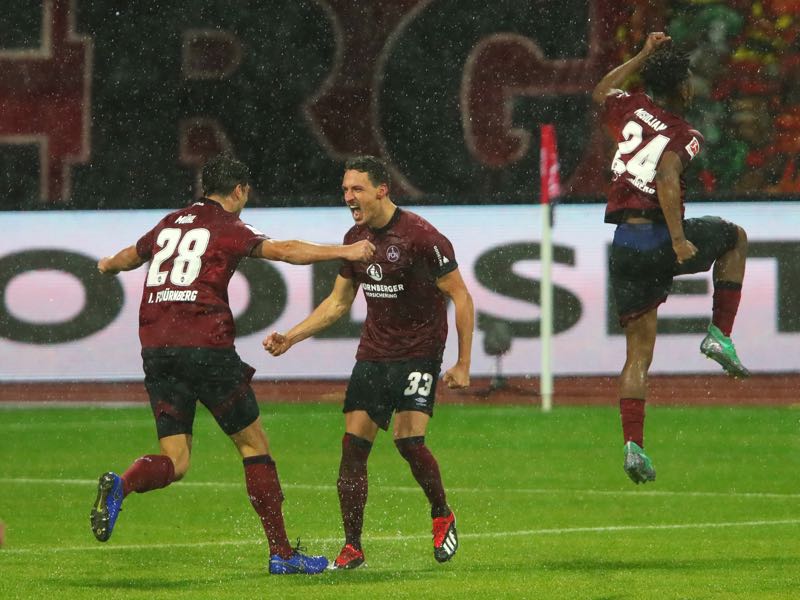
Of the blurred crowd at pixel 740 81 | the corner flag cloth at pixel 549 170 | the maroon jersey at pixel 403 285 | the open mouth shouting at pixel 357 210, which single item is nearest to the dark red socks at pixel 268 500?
the maroon jersey at pixel 403 285

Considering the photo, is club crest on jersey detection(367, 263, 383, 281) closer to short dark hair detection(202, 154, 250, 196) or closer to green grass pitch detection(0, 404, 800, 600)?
short dark hair detection(202, 154, 250, 196)

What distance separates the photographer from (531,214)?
21281 mm

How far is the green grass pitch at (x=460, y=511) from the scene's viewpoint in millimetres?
9742

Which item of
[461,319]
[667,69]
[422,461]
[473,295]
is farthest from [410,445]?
[473,295]

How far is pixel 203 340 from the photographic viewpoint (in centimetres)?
981

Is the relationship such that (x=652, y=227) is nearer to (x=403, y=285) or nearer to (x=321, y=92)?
(x=403, y=285)

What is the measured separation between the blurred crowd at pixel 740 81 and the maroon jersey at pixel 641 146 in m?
15.4

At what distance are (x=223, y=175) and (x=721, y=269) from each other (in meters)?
2.84

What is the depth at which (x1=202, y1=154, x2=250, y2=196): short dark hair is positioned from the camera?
32.5 feet

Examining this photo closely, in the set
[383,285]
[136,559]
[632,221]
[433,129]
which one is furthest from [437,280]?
[433,129]

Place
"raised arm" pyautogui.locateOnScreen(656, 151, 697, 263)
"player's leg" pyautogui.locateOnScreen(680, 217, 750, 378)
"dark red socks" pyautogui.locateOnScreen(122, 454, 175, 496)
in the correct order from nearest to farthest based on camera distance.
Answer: "dark red socks" pyautogui.locateOnScreen(122, 454, 175, 496), "raised arm" pyautogui.locateOnScreen(656, 151, 697, 263), "player's leg" pyautogui.locateOnScreen(680, 217, 750, 378)

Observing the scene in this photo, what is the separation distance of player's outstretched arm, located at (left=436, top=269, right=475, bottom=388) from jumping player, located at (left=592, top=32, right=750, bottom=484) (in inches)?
33.1

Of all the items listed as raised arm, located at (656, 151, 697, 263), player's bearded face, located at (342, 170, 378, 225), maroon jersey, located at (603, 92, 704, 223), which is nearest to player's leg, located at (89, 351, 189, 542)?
player's bearded face, located at (342, 170, 378, 225)

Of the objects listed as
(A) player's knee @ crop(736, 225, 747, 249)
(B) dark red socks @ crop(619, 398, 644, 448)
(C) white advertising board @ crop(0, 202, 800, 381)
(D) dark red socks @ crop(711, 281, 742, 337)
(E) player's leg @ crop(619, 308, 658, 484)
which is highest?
(A) player's knee @ crop(736, 225, 747, 249)
